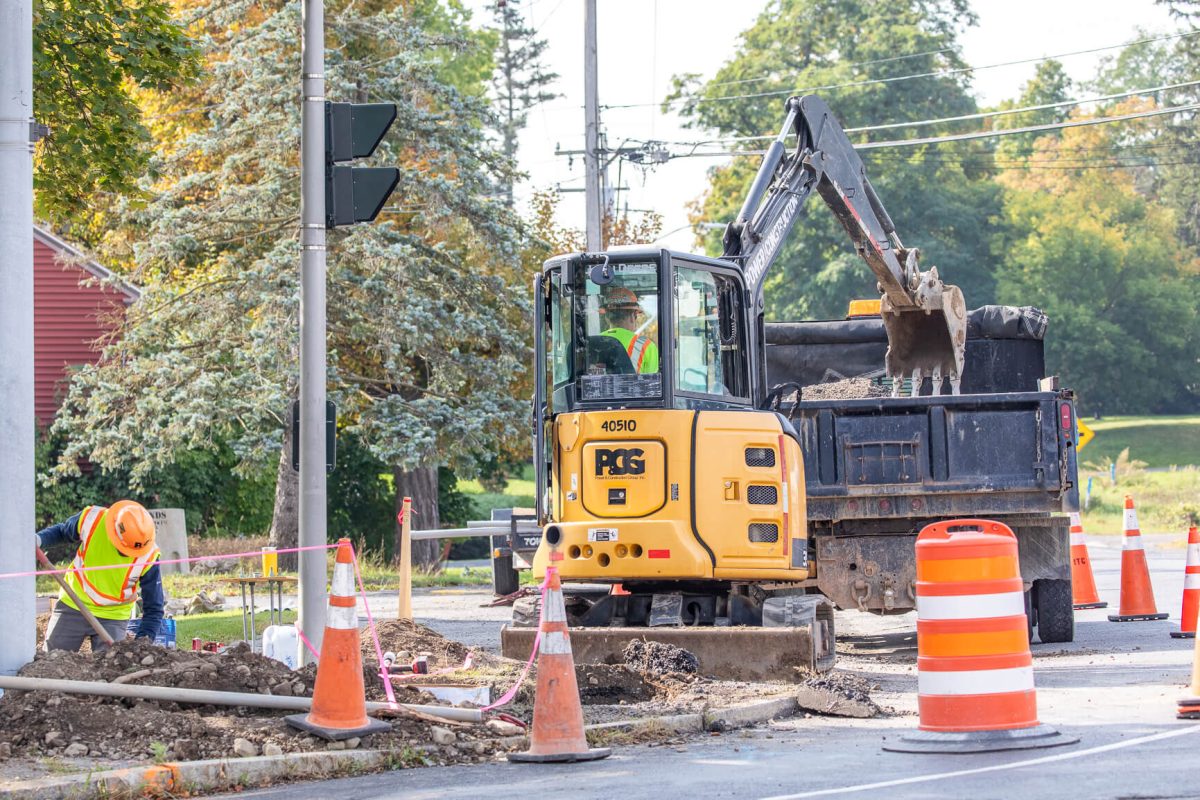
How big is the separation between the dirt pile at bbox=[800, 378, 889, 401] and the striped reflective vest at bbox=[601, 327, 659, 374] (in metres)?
5.08

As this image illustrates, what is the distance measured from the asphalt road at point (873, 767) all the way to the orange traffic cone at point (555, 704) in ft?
0.32

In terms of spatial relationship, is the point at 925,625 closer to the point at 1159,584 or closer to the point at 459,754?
the point at 459,754

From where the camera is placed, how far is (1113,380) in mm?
73438

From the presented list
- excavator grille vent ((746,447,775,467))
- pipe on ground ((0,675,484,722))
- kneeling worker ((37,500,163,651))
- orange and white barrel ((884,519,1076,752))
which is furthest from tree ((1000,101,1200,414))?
pipe on ground ((0,675,484,722))

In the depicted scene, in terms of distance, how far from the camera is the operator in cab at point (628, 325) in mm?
12086

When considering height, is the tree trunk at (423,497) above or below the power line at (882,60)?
below

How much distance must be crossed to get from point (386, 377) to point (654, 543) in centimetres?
1455

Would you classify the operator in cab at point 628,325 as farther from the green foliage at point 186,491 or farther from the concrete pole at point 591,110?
the green foliage at point 186,491

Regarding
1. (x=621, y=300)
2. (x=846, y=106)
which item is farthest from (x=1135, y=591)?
A: (x=846, y=106)

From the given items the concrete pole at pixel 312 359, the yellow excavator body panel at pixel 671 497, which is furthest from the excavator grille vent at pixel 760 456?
the concrete pole at pixel 312 359

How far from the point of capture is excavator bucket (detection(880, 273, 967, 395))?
650 inches

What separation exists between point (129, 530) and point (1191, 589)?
8792 millimetres

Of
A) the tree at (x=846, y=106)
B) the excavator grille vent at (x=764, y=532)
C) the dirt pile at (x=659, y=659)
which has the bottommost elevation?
the dirt pile at (x=659, y=659)

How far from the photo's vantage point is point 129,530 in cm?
1034
